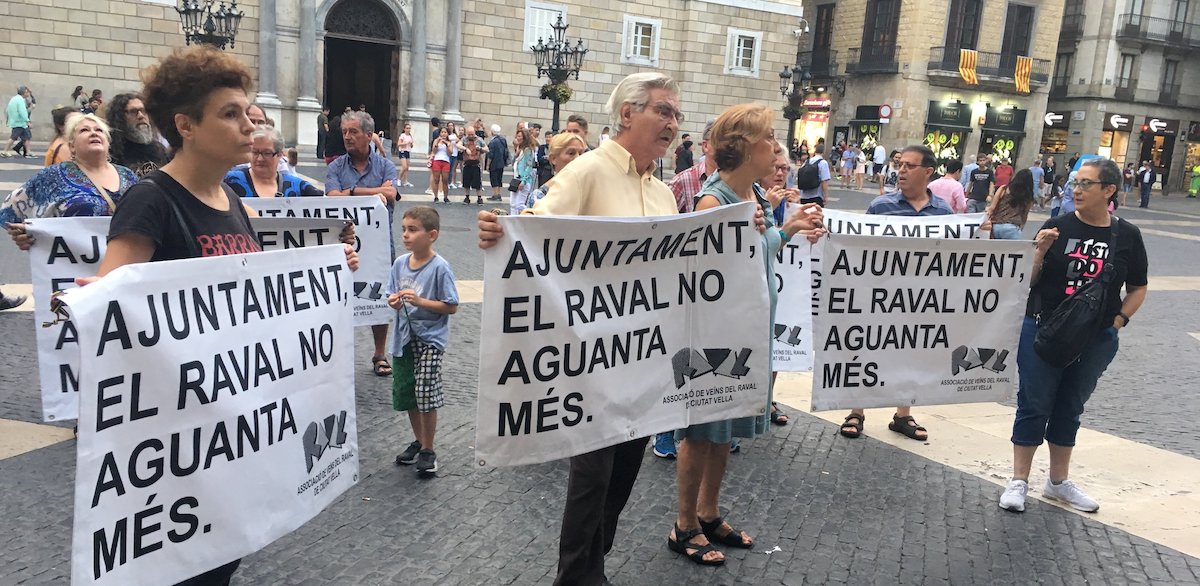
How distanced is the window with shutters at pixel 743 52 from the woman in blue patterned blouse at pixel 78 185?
31.1 metres

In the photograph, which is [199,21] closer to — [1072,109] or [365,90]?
[365,90]

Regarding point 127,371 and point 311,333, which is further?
point 311,333

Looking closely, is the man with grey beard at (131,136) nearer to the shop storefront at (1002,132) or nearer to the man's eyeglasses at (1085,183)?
the man's eyeglasses at (1085,183)

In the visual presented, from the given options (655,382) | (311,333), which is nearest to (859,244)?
(655,382)

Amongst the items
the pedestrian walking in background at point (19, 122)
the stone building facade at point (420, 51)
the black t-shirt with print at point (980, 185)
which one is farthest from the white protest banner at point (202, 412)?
the stone building facade at point (420, 51)

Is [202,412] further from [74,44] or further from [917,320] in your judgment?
[74,44]

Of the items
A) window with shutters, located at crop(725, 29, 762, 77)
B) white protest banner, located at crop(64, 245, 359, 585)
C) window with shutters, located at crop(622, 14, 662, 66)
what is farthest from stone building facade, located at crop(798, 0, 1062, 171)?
white protest banner, located at crop(64, 245, 359, 585)

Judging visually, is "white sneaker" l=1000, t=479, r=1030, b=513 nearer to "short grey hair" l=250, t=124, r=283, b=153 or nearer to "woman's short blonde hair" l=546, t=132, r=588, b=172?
"woman's short blonde hair" l=546, t=132, r=588, b=172

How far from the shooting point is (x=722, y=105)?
3394 cm

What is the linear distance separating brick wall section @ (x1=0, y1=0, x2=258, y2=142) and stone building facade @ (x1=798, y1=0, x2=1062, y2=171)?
2843 cm

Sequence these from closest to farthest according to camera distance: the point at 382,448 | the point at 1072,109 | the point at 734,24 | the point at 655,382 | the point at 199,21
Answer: the point at 655,382
the point at 382,448
the point at 199,21
the point at 734,24
the point at 1072,109

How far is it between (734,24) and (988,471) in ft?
102

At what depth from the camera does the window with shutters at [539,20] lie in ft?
98.6

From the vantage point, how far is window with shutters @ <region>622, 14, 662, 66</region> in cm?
3200
